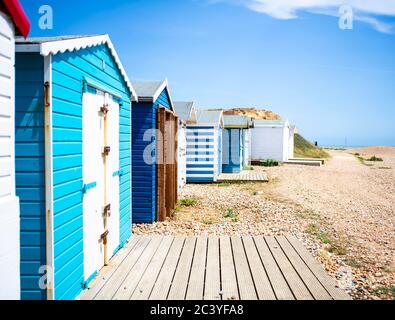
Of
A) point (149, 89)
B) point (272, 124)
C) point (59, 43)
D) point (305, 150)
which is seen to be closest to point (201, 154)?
point (149, 89)

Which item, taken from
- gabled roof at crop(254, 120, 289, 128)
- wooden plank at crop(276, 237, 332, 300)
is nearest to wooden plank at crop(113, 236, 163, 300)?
wooden plank at crop(276, 237, 332, 300)

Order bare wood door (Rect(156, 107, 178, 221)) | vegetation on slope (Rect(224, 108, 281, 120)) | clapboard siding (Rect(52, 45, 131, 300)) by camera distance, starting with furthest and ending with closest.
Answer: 1. vegetation on slope (Rect(224, 108, 281, 120))
2. bare wood door (Rect(156, 107, 178, 221))
3. clapboard siding (Rect(52, 45, 131, 300))

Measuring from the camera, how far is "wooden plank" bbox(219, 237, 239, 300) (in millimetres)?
4348

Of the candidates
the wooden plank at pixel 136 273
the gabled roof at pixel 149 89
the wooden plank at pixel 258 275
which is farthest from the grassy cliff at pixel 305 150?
the wooden plank at pixel 136 273

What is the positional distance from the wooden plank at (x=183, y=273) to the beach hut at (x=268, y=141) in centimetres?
2244

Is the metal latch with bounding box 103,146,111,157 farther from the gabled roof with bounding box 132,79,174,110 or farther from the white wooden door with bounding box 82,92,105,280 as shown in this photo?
the gabled roof with bounding box 132,79,174,110

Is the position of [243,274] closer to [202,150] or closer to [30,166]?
[30,166]

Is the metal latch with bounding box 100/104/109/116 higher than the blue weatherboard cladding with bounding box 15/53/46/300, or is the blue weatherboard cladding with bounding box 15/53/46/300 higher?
the metal latch with bounding box 100/104/109/116

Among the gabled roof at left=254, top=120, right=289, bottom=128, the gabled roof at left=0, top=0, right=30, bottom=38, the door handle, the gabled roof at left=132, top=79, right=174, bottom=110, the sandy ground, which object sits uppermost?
the gabled roof at left=254, top=120, right=289, bottom=128

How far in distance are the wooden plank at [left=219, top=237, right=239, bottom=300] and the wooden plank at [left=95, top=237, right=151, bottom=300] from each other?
1.37m

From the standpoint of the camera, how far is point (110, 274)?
4949 mm

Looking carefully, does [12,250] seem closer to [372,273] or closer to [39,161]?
[39,161]

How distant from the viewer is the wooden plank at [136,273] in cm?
430
